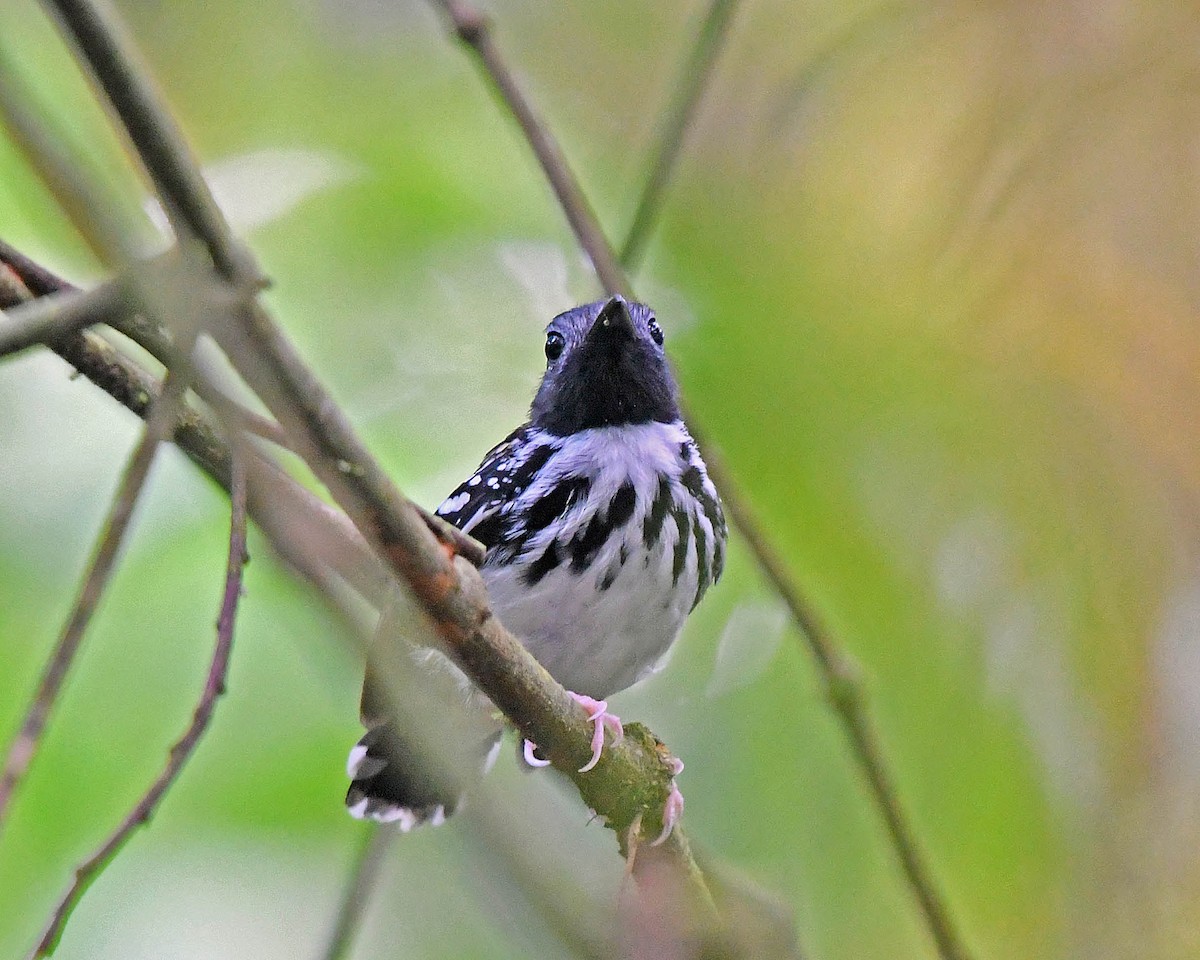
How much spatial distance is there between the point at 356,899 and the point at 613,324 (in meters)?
2.07

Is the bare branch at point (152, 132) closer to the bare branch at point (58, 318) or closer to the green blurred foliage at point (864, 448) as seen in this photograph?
the bare branch at point (58, 318)

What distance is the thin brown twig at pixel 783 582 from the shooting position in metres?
2.94

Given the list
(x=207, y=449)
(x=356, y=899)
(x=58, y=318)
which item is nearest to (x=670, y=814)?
(x=356, y=899)

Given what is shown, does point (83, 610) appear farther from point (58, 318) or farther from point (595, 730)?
point (595, 730)

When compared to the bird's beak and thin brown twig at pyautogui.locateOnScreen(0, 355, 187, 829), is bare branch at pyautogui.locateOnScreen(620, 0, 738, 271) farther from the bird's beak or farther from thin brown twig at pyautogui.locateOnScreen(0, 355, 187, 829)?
thin brown twig at pyautogui.locateOnScreen(0, 355, 187, 829)

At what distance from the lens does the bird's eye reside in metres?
4.30

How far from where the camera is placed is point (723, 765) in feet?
13.1

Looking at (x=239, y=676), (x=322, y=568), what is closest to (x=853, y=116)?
(x=239, y=676)

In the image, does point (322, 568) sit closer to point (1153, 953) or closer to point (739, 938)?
point (739, 938)

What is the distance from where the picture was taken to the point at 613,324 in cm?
411

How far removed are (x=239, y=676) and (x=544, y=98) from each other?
2.33m

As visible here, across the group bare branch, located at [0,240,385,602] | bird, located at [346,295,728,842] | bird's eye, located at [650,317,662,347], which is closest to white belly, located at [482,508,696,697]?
bird, located at [346,295,728,842]

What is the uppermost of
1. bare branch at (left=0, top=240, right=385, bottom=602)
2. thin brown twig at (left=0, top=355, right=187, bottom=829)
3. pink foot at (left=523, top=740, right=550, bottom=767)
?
pink foot at (left=523, top=740, right=550, bottom=767)

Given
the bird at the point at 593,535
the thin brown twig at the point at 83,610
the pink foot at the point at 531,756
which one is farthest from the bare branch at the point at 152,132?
the pink foot at the point at 531,756
